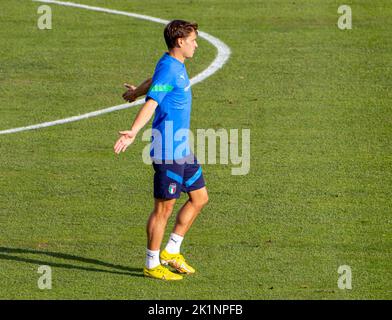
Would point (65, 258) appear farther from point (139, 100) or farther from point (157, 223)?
point (139, 100)

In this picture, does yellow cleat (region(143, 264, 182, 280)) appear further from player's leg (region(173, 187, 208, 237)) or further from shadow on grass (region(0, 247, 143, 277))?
player's leg (region(173, 187, 208, 237))

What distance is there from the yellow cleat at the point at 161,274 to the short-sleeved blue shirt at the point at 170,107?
1.01 m

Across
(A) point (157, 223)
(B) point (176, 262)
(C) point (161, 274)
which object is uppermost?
(A) point (157, 223)

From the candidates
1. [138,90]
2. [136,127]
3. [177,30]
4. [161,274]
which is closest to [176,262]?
[161,274]

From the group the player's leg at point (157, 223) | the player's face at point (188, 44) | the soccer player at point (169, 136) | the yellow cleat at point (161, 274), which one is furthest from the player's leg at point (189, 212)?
the player's face at point (188, 44)

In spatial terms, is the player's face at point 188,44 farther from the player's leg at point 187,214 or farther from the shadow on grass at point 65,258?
the shadow on grass at point 65,258

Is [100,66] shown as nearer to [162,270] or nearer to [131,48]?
[131,48]

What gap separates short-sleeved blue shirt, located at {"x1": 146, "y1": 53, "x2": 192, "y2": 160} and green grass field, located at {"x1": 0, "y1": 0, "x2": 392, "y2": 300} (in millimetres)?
1176

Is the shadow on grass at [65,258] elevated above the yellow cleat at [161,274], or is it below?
above

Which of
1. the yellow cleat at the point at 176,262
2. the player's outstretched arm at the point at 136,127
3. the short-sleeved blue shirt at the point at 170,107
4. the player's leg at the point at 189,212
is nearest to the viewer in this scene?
the player's outstretched arm at the point at 136,127

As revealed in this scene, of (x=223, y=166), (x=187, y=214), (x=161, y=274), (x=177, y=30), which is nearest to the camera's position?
(x=177, y=30)

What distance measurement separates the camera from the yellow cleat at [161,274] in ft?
37.2

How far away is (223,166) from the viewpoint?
1470 centimetres

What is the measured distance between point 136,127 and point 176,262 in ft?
4.67
